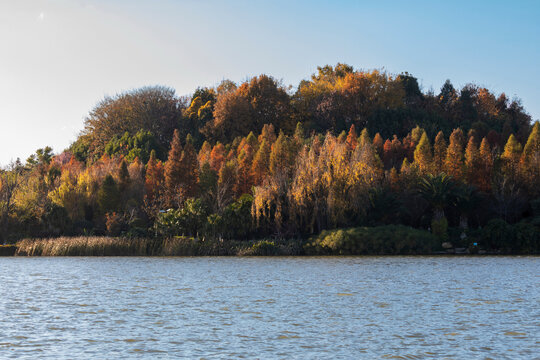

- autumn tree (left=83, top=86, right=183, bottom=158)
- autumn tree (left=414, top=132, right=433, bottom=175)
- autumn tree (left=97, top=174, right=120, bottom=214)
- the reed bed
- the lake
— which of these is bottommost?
the lake

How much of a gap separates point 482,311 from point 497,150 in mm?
47637

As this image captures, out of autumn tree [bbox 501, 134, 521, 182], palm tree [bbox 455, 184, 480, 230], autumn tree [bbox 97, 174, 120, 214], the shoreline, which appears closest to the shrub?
the shoreline

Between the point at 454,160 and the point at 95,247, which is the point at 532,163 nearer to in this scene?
the point at 454,160

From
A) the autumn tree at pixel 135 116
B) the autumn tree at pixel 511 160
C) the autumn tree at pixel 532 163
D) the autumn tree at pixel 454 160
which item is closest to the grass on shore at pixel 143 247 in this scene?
the autumn tree at pixel 454 160

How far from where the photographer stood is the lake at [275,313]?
50.2 feet

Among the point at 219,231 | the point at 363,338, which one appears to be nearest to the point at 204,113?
the point at 219,231

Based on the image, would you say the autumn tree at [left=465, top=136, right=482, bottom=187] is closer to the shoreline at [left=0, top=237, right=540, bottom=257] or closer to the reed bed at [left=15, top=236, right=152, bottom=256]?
the shoreline at [left=0, top=237, right=540, bottom=257]

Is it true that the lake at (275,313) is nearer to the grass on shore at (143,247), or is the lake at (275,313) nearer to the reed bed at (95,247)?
the grass on shore at (143,247)

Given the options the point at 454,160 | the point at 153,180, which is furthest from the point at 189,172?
the point at 454,160

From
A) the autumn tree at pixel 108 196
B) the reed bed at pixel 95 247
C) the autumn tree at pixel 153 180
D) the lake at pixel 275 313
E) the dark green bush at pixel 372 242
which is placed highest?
the autumn tree at pixel 153 180

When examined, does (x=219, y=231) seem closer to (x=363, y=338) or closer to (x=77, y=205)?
(x=77, y=205)

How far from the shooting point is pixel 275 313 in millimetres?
20750

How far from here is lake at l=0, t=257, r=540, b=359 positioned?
602 inches

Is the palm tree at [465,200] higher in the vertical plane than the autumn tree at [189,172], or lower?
lower
